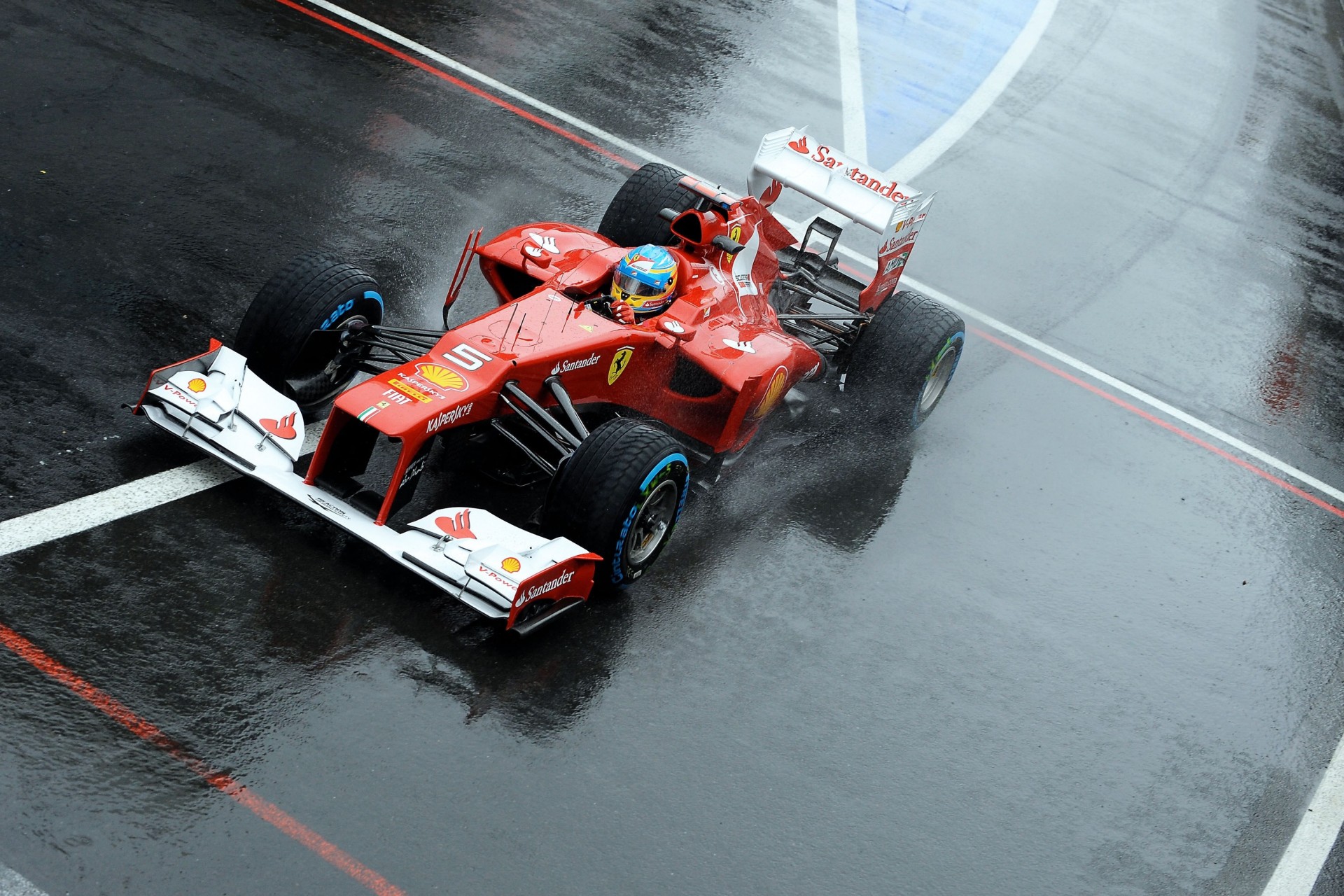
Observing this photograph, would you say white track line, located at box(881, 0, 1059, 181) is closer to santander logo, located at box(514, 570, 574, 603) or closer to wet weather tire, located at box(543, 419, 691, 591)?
wet weather tire, located at box(543, 419, 691, 591)

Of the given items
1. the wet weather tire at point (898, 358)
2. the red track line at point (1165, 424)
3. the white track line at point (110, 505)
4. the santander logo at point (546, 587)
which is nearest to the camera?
the santander logo at point (546, 587)

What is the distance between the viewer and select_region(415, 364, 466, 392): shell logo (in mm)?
7062

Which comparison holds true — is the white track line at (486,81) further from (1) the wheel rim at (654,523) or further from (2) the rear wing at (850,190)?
(1) the wheel rim at (654,523)

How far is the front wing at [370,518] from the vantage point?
21.0 feet

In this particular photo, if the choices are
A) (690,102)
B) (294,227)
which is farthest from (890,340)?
(690,102)

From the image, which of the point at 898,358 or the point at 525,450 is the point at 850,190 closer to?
the point at 898,358

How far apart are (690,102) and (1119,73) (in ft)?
23.5

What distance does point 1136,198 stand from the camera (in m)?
14.6

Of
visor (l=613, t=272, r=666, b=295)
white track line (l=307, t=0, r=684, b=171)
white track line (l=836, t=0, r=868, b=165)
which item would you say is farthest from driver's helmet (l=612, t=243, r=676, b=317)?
white track line (l=836, t=0, r=868, b=165)

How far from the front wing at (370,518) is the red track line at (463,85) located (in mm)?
5931

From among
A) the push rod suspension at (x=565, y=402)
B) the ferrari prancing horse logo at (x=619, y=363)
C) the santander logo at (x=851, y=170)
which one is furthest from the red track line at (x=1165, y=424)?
the push rod suspension at (x=565, y=402)

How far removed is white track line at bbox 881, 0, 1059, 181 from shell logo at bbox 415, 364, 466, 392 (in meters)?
7.28

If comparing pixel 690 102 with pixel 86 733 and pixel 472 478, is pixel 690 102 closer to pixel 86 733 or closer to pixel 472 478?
pixel 472 478

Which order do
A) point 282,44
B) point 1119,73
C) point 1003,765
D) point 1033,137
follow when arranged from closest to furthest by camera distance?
1. point 1003,765
2. point 282,44
3. point 1033,137
4. point 1119,73
